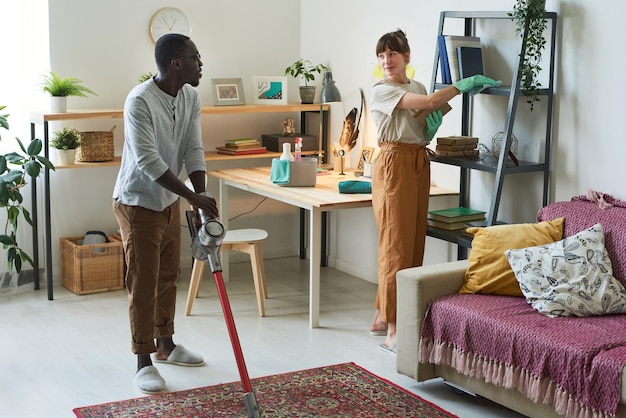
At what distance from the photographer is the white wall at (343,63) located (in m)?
3.94

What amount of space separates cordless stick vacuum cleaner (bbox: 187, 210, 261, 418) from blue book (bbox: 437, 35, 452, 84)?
1587 millimetres

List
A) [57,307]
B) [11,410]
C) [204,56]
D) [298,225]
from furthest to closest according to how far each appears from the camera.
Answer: [298,225] < [204,56] < [57,307] < [11,410]

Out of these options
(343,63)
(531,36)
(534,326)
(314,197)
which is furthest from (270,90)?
(534,326)

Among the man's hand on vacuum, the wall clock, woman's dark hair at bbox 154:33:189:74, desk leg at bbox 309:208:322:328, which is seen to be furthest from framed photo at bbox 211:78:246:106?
the man's hand on vacuum

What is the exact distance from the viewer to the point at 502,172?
13.3ft

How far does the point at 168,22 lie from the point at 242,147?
2.93 feet

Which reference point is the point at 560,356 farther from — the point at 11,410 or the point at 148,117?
the point at 11,410

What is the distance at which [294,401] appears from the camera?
3.58m

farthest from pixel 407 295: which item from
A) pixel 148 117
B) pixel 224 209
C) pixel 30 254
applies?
pixel 30 254

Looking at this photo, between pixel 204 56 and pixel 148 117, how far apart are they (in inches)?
89.6

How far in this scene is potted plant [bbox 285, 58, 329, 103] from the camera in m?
5.64

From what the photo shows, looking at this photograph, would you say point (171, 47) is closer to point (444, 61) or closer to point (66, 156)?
point (444, 61)

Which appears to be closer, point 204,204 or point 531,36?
point 204,204

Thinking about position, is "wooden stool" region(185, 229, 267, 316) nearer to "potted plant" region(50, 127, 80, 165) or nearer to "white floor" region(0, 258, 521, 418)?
"white floor" region(0, 258, 521, 418)
